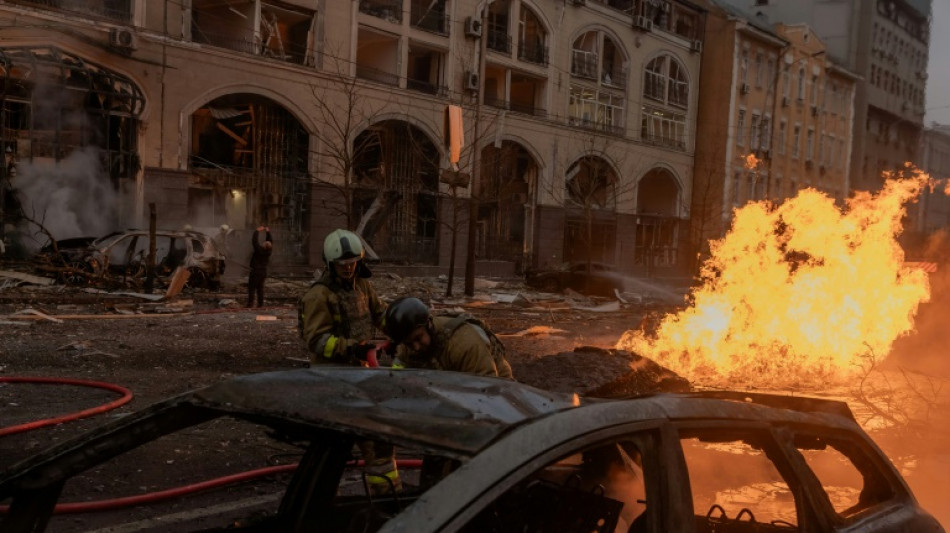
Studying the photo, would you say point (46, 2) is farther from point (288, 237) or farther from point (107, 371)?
point (107, 371)

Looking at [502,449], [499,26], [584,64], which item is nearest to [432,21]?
[499,26]

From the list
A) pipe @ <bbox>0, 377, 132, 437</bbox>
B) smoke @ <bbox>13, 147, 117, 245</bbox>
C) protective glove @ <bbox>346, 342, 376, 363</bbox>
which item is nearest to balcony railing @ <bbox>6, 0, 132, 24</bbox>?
smoke @ <bbox>13, 147, 117, 245</bbox>

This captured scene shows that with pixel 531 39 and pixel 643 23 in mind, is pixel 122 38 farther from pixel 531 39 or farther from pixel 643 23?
pixel 643 23

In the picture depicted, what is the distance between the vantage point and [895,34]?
2803 inches

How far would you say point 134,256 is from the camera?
20.5 m

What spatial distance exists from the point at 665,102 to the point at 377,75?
20.1 metres

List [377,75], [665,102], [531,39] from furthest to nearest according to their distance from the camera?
[665,102] < [531,39] < [377,75]

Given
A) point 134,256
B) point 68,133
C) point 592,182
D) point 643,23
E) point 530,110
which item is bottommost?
point 134,256

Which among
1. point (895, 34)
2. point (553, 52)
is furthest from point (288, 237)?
point (895, 34)

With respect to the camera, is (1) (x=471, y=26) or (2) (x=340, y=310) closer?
(2) (x=340, y=310)

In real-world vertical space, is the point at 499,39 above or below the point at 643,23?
below

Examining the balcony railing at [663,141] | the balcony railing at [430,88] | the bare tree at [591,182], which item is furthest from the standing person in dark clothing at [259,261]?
the balcony railing at [663,141]

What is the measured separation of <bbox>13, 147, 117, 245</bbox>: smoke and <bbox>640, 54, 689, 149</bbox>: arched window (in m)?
28.7

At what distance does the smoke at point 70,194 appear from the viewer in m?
22.8
